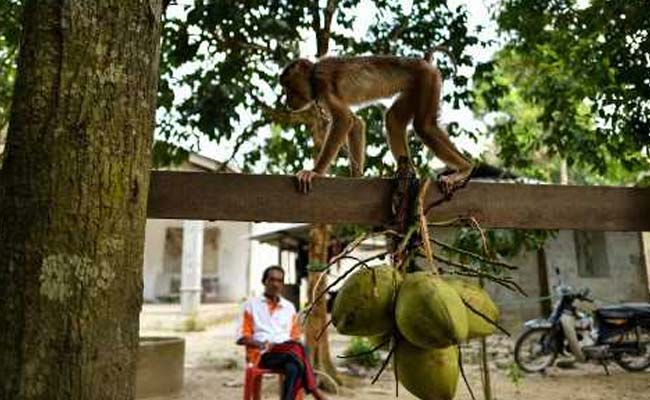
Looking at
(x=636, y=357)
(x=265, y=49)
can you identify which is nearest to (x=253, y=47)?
(x=265, y=49)

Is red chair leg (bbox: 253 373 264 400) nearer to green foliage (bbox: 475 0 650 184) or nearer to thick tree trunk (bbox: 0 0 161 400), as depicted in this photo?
green foliage (bbox: 475 0 650 184)

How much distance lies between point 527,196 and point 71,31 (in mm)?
1254

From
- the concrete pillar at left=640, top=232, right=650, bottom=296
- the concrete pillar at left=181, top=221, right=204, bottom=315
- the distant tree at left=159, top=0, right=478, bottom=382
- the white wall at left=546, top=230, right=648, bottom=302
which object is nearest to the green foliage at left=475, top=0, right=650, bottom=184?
the distant tree at left=159, top=0, right=478, bottom=382

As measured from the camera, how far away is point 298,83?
13.7 ft

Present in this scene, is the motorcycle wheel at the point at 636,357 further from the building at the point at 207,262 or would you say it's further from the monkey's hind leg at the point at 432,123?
the building at the point at 207,262

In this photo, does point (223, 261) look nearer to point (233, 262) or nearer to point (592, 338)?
point (233, 262)

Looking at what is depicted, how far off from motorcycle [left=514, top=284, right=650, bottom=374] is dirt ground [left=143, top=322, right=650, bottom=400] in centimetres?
26

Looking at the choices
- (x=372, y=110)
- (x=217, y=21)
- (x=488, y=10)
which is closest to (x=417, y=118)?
(x=217, y=21)

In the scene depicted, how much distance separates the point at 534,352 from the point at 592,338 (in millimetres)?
1067

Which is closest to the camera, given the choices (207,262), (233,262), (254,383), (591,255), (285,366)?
(285,366)

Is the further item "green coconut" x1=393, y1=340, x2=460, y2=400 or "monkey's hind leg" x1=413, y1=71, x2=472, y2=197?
"monkey's hind leg" x1=413, y1=71, x2=472, y2=197

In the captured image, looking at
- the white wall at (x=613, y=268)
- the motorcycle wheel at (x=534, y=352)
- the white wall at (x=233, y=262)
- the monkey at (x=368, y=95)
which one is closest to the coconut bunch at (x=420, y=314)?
the monkey at (x=368, y=95)

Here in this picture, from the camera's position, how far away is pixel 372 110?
7031 mm

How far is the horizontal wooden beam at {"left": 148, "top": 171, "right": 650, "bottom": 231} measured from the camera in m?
1.49
